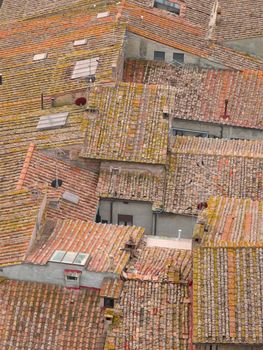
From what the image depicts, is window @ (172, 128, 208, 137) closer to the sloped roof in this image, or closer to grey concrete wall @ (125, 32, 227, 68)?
grey concrete wall @ (125, 32, 227, 68)

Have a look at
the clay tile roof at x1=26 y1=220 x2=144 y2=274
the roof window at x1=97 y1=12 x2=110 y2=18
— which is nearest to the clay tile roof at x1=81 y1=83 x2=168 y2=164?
the clay tile roof at x1=26 y1=220 x2=144 y2=274

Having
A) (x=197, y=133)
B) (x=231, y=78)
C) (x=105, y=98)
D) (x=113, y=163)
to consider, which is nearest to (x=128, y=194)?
(x=113, y=163)

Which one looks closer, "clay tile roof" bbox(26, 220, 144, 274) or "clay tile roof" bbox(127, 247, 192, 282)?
"clay tile roof" bbox(127, 247, 192, 282)

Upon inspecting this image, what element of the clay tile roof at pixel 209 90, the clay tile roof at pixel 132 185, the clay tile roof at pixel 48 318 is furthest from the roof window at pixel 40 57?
the clay tile roof at pixel 48 318

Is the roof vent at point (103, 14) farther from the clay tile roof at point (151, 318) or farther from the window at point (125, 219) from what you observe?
the clay tile roof at point (151, 318)

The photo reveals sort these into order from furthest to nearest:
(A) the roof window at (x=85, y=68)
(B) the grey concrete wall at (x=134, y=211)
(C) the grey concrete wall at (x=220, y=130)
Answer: (C) the grey concrete wall at (x=220, y=130) < (A) the roof window at (x=85, y=68) < (B) the grey concrete wall at (x=134, y=211)

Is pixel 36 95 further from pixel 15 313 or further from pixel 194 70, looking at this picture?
pixel 15 313

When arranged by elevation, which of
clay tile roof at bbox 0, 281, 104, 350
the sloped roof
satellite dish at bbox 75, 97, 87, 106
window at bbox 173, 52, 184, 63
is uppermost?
window at bbox 173, 52, 184, 63
